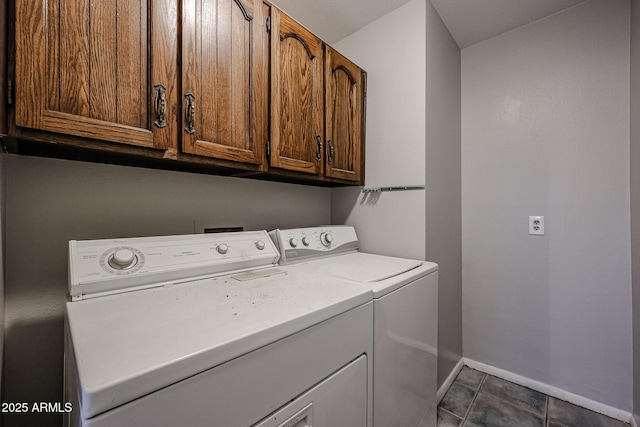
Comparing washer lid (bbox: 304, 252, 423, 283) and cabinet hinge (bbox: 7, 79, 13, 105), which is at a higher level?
cabinet hinge (bbox: 7, 79, 13, 105)

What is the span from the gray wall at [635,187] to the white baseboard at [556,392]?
85mm

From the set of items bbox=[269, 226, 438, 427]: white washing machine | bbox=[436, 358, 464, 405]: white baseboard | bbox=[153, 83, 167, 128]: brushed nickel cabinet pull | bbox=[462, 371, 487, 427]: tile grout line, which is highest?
bbox=[153, 83, 167, 128]: brushed nickel cabinet pull

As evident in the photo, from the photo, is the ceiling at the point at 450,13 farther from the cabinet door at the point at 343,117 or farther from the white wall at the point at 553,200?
the cabinet door at the point at 343,117

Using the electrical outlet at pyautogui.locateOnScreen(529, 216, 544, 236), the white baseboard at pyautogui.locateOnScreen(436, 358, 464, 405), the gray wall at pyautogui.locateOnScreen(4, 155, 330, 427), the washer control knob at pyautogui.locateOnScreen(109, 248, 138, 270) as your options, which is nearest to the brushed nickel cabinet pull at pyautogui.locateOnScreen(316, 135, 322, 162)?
the gray wall at pyautogui.locateOnScreen(4, 155, 330, 427)

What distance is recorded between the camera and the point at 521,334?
6.05 ft

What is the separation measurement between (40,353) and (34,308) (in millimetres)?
170

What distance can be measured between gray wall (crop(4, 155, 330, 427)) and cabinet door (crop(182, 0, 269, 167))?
1.32 ft

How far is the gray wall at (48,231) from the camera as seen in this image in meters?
0.93

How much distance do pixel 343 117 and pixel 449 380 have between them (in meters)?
1.91

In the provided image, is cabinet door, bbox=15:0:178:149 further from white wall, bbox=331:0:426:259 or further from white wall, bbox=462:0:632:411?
white wall, bbox=462:0:632:411

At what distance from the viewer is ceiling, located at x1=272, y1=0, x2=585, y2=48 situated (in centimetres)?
162

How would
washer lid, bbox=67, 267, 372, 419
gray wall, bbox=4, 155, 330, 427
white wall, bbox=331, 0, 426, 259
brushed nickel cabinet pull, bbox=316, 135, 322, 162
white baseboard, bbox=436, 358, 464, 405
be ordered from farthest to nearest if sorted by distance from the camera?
1. white baseboard, bbox=436, 358, 464, 405
2. white wall, bbox=331, 0, 426, 259
3. brushed nickel cabinet pull, bbox=316, 135, 322, 162
4. gray wall, bbox=4, 155, 330, 427
5. washer lid, bbox=67, 267, 372, 419

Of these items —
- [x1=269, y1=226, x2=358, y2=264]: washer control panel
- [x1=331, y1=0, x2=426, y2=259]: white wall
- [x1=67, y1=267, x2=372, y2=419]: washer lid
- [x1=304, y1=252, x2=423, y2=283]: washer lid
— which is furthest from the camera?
[x1=331, y1=0, x2=426, y2=259]: white wall

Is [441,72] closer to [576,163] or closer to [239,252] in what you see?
[576,163]
